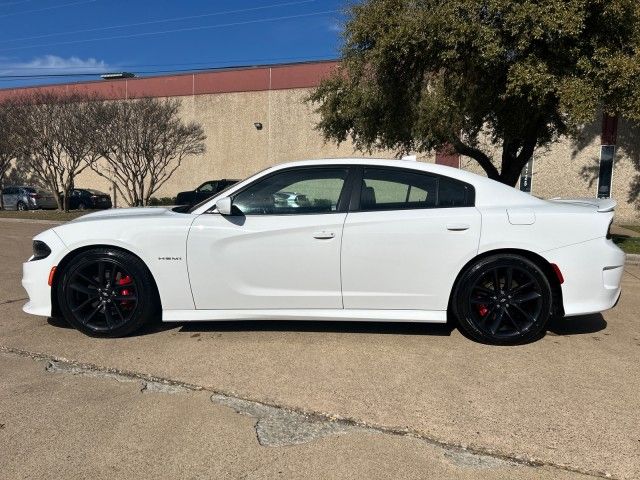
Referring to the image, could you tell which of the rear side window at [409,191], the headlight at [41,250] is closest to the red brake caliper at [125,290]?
the headlight at [41,250]

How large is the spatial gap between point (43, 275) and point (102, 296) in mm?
529

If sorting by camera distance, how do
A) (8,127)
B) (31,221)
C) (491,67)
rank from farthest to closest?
(8,127) → (31,221) → (491,67)

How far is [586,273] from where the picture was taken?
4262mm

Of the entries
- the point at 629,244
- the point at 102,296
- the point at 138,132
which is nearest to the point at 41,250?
the point at 102,296

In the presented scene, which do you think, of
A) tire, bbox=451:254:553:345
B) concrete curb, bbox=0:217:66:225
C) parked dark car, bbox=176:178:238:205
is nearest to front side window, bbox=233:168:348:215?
tire, bbox=451:254:553:345

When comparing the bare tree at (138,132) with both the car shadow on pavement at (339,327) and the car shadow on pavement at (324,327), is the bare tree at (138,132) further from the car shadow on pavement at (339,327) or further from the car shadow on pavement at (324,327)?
the car shadow on pavement at (324,327)

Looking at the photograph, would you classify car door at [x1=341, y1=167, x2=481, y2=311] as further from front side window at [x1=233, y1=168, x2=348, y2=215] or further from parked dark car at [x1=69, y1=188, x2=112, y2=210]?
parked dark car at [x1=69, y1=188, x2=112, y2=210]

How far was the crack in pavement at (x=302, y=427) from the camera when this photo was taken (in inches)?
106

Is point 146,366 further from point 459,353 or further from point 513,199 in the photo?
point 513,199

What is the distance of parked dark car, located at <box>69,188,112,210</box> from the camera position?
93.6ft

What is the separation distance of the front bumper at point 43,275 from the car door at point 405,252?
94.9 inches

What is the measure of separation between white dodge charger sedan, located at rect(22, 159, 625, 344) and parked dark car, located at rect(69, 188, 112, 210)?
26362 mm

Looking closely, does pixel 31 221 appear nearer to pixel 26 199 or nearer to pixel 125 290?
pixel 26 199

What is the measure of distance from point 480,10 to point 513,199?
5.98 metres
